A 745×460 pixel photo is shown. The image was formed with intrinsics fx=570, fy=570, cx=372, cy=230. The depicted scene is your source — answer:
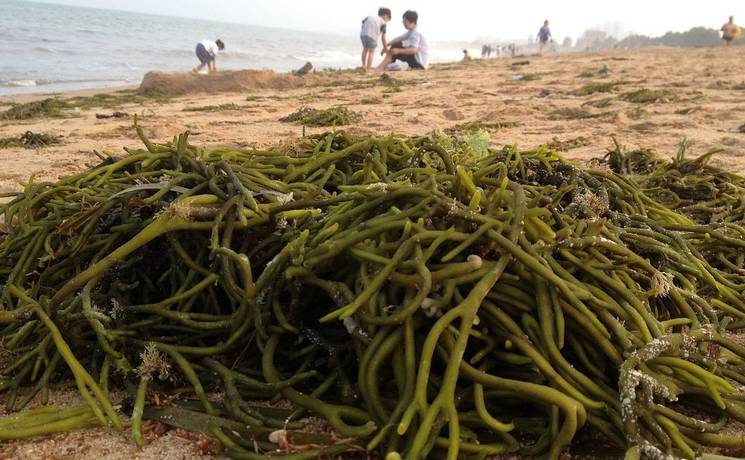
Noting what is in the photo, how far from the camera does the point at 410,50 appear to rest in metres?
13.4

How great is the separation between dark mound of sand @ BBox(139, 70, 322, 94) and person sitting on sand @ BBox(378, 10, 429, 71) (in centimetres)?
391

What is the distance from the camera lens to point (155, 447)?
1.34m

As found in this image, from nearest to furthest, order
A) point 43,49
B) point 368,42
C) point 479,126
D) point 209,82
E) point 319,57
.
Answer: point 479,126, point 209,82, point 368,42, point 43,49, point 319,57

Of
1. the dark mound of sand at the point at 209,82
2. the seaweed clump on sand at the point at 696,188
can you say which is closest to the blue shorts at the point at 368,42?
the dark mound of sand at the point at 209,82

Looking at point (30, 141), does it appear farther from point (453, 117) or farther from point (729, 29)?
point (729, 29)

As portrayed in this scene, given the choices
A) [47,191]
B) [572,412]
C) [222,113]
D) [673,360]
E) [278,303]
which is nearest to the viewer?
[572,412]

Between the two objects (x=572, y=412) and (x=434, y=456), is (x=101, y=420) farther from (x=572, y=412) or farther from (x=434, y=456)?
(x=572, y=412)

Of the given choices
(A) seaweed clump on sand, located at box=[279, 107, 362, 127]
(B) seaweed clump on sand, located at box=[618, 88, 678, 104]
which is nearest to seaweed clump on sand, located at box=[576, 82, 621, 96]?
(B) seaweed clump on sand, located at box=[618, 88, 678, 104]

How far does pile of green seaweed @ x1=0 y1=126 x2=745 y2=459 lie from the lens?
122 centimetres

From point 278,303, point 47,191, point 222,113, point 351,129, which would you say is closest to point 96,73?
point 222,113

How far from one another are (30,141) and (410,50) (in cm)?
991

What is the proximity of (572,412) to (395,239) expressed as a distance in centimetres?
56

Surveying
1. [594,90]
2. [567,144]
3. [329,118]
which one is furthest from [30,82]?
[567,144]

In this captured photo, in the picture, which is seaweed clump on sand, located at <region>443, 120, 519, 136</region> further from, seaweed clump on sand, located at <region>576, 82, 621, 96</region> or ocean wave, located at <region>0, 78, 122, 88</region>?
ocean wave, located at <region>0, 78, 122, 88</region>
